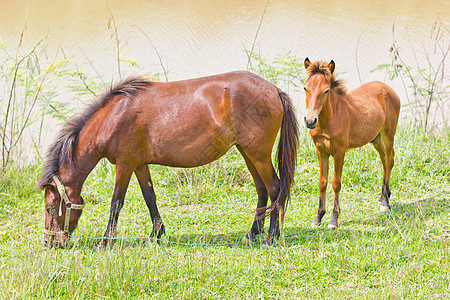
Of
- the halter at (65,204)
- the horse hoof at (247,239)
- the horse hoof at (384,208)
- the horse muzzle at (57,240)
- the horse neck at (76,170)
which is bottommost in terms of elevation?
the horse muzzle at (57,240)

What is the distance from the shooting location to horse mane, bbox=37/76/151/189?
5.21 metres

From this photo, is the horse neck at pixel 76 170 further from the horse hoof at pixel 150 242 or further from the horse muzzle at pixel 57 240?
the horse hoof at pixel 150 242

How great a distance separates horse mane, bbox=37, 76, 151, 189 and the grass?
26.6 inches

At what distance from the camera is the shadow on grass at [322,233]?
5355 mm

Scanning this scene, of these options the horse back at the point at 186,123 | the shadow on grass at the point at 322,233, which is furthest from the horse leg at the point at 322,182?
the horse back at the point at 186,123

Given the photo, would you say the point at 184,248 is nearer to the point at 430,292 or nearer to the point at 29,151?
the point at 430,292

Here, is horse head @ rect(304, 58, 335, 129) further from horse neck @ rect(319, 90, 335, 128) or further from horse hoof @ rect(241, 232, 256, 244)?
horse hoof @ rect(241, 232, 256, 244)

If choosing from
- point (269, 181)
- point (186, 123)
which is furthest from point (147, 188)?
point (269, 181)

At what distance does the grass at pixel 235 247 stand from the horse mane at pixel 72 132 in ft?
2.22

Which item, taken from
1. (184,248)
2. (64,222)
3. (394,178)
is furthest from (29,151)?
(394,178)

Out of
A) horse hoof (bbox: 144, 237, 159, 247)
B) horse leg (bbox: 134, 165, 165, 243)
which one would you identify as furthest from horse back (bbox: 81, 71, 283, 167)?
horse hoof (bbox: 144, 237, 159, 247)

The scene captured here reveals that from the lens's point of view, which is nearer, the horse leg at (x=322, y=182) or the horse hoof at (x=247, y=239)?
the horse hoof at (x=247, y=239)

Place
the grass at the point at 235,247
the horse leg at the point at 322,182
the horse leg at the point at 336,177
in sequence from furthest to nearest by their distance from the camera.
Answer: the horse leg at the point at 322,182 < the horse leg at the point at 336,177 < the grass at the point at 235,247

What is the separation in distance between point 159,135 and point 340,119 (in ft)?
6.60
